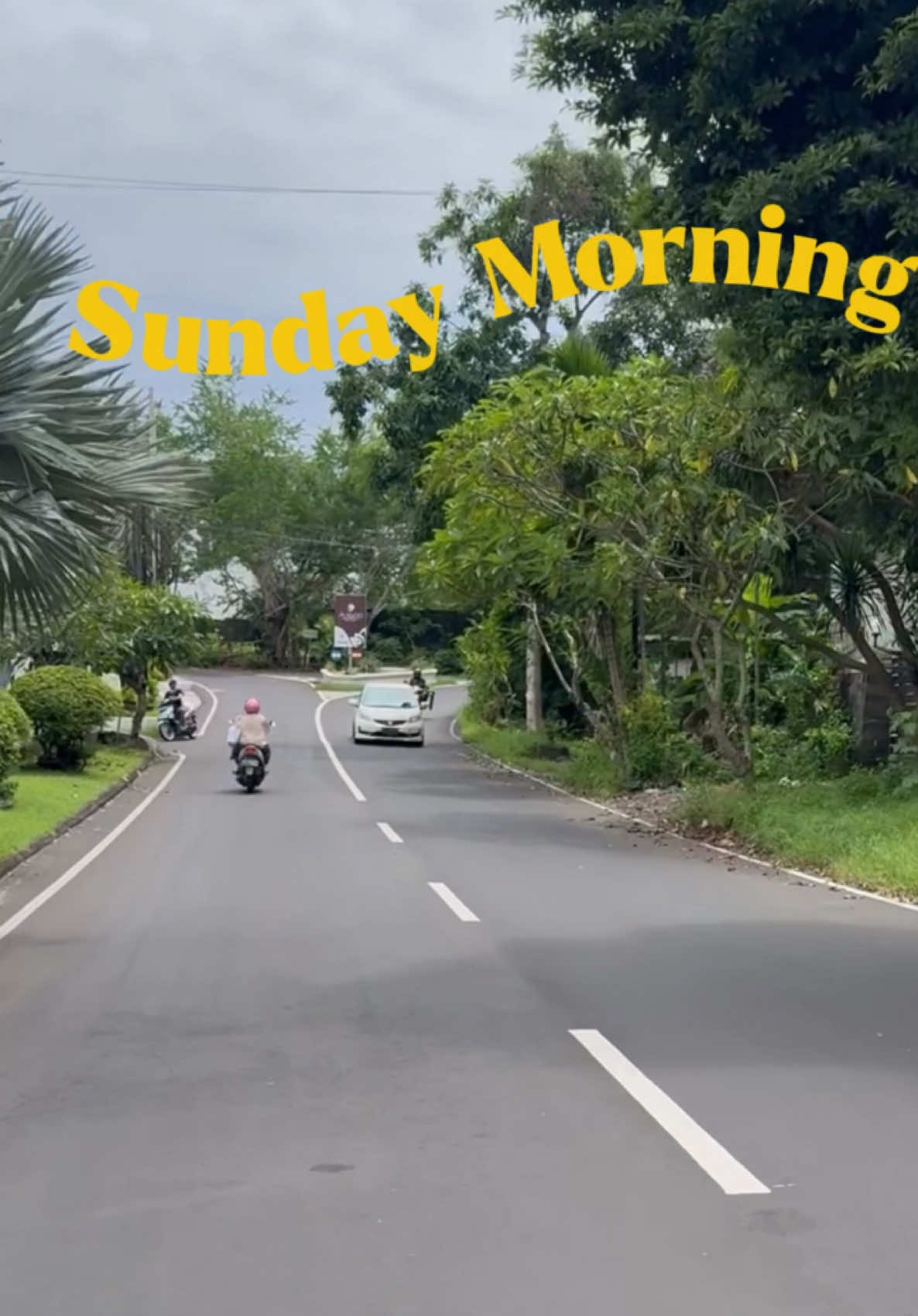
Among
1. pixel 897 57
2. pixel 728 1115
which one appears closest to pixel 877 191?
pixel 897 57

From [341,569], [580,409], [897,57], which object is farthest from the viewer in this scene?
[341,569]

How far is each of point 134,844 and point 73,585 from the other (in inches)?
300

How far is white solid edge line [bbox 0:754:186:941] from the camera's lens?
1252 centimetres

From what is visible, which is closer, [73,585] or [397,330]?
[73,585]

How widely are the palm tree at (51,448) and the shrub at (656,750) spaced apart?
597 inches

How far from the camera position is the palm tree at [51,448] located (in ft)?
34.9

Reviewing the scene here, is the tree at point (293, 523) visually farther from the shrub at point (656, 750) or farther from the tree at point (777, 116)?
the tree at point (777, 116)

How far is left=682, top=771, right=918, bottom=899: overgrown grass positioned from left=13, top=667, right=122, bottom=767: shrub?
40.4ft

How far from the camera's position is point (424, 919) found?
1234 cm

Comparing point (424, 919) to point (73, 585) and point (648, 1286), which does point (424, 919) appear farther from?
point (648, 1286)

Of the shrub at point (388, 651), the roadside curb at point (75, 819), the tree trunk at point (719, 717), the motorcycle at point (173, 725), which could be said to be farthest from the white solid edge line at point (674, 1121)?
the shrub at point (388, 651)

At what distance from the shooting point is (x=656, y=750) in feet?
85.0

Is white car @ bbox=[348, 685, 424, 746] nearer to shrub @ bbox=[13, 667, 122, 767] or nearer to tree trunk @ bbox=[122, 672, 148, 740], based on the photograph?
tree trunk @ bbox=[122, 672, 148, 740]

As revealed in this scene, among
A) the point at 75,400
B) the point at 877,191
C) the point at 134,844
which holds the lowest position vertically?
the point at 134,844
